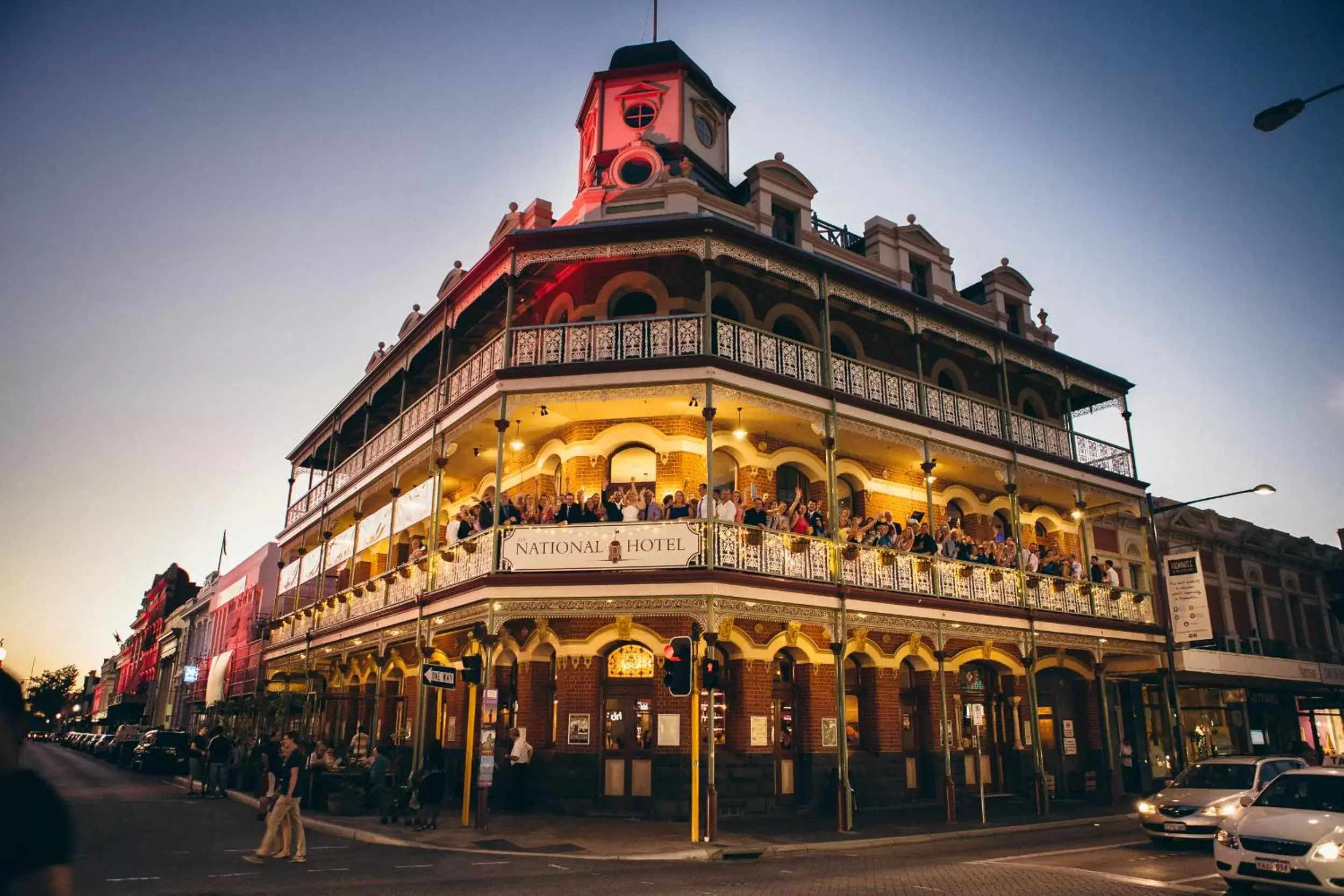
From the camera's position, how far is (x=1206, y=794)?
43.8 feet

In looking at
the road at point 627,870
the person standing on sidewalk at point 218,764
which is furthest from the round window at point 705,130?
the person standing on sidewalk at point 218,764

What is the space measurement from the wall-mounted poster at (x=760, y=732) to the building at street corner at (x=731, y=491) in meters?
0.06

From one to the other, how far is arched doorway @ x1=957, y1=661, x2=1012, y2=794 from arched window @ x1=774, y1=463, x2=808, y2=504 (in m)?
6.41

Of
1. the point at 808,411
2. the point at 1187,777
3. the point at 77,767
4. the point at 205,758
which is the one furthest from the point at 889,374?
the point at 77,767

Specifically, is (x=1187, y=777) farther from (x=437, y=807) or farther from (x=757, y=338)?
(x=437, y=807)

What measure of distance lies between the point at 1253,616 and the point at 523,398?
92.1 feet

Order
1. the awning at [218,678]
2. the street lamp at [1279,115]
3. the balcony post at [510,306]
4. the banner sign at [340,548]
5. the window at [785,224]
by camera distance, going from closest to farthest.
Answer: the street lamp at [1279,115], the balcony post at [510,306], the window at [785,224], the banner sign at [340,548], the awning at [218,678]

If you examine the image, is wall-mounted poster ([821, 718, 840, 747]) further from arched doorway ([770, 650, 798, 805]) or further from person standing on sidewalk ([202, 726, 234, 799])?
person standing on sidewalk ([202, 726, 234, 799])

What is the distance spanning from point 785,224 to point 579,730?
12.9 meters

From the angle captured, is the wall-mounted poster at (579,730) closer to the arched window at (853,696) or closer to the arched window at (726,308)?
the arched window at (853,696)

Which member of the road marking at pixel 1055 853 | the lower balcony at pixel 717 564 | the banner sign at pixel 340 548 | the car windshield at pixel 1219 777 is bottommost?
the road marking at pixel 1055 853

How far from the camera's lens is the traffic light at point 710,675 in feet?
45.6

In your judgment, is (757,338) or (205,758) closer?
(757,338)

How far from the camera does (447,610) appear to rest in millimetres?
17344
